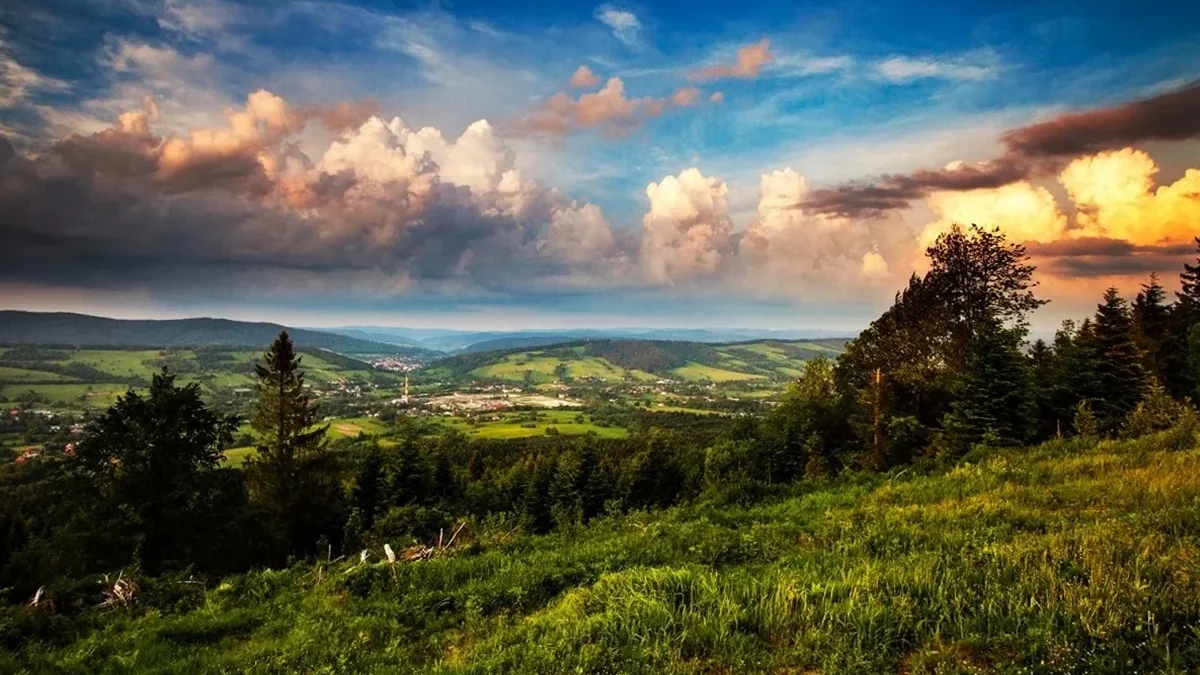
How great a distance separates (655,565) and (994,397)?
99.9ft

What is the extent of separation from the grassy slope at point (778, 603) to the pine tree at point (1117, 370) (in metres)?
25.1

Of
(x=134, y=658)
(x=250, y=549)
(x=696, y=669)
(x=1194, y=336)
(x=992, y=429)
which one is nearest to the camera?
(x=696, y=669)

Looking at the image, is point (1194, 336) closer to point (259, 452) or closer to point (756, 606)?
point (756, 606)

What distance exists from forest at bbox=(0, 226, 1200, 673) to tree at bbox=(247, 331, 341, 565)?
135 millimetres

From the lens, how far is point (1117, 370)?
34719 mm

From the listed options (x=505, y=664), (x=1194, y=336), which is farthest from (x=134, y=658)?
(x=1194, y=336)

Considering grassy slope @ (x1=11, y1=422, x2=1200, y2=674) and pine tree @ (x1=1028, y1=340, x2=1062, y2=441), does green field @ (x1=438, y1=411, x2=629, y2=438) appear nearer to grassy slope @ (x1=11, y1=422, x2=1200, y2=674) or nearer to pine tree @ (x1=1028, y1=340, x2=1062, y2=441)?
pine tree @ (x1=1028, y1=340, x2=1062, y2=441)

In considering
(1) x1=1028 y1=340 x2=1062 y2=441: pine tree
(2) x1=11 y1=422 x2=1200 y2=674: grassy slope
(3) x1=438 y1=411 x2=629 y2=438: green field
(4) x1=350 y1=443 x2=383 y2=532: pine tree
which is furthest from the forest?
(3) x1=438 y1=411 x2=629 y2=438: green field

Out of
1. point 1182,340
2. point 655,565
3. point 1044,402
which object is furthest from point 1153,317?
point 655,565

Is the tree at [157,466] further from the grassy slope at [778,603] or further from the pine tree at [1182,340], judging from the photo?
the pine tree at [1182,340]

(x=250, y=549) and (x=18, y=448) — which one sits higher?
(x=250, y=549)

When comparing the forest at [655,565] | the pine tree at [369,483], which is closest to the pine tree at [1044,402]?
the forest at [655,565]

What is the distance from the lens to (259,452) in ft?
109

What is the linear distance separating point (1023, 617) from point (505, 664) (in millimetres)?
6105
